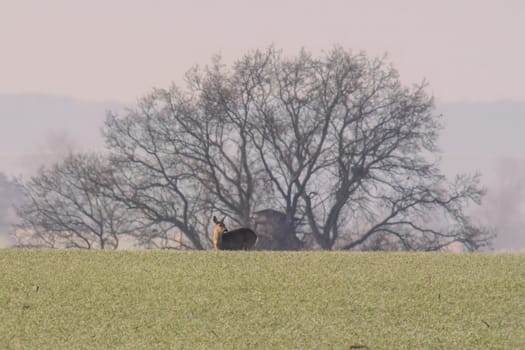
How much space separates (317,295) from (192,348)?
9.76ft

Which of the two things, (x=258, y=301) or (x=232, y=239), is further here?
(x=232, y=239)

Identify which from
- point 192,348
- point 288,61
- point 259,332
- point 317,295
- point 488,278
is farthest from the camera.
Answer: point 288,61

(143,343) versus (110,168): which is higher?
(110,168)

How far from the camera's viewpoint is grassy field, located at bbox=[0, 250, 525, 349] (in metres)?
9.68

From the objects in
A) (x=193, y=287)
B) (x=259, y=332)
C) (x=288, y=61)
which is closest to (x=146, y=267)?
(x=193, y=287)

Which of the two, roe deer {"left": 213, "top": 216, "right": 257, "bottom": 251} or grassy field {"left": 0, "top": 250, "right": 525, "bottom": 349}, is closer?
grassy field {"left": 0, "top": 250, "right": 525, "bottom": 349}

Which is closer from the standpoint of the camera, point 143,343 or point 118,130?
point 143,343

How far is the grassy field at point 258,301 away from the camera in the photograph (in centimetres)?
968

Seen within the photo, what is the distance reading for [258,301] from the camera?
37.6ft

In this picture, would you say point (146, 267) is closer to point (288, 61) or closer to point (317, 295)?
point (317, 295)

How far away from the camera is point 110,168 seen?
125 feet

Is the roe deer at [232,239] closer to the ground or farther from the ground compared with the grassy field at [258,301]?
farther from the ground

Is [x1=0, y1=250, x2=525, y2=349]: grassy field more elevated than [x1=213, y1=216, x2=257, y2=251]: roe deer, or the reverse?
[x1=213, y1=216, x2=257, y2=251]: roe deer

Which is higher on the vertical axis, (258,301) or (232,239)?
(232,239)
